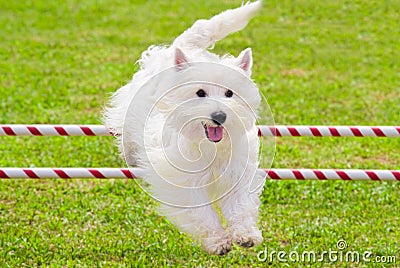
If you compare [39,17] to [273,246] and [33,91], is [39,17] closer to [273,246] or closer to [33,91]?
[33,91]

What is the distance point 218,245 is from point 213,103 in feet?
3.02

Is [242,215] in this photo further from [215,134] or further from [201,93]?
[201,93]

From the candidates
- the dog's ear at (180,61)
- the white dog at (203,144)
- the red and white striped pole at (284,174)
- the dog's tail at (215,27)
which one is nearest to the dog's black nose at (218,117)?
the white dog at (203,144)

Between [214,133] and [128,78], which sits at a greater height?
[214,133]

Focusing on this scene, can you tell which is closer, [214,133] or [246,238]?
[214,133]

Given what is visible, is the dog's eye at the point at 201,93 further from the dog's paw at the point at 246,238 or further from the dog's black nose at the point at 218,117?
the dog's paw at the point at 246,238

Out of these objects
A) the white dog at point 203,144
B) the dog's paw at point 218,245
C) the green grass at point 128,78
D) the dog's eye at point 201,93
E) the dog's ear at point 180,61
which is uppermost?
the dog's ear at point 180,61

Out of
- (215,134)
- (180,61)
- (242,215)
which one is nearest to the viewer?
(215,134)

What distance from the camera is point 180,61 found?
4695 millimetres

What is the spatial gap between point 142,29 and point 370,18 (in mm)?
4347

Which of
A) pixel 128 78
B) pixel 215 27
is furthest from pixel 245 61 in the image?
pixel 128 78

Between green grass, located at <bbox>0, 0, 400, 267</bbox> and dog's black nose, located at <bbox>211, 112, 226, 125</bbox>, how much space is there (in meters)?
0.56

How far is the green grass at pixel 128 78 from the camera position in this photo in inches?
254

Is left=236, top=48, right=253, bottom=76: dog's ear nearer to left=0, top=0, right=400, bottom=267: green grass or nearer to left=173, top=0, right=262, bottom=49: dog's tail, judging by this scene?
left=0, top=0, right=400, bottom=267: green grass
